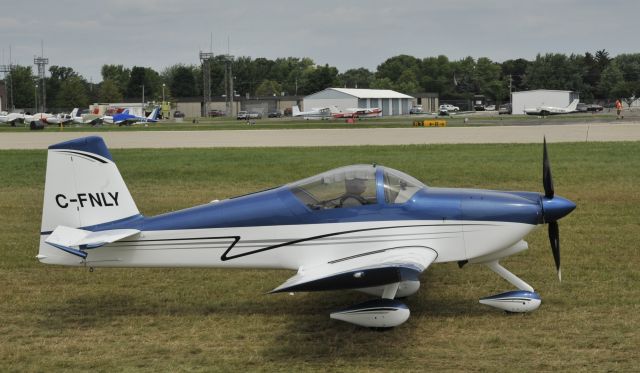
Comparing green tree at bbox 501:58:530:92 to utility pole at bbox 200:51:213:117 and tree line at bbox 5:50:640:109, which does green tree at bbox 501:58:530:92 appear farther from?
utility pole at bbox 200:51:213:117

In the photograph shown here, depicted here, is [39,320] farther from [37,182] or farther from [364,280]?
[37,182]

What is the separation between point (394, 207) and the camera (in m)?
8.20

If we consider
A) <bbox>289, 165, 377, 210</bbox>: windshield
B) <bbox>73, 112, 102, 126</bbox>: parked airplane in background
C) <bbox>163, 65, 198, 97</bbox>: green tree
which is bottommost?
<bbox>289, 165, 377, 210</bbox>: windshield

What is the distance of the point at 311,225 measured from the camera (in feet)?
27.2

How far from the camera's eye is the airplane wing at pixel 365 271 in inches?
268

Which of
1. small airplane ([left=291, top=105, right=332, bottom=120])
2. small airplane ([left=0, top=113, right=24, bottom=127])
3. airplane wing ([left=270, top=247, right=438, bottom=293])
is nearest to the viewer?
airplane wing ([left=270, top=247, right=438, bottom=293])

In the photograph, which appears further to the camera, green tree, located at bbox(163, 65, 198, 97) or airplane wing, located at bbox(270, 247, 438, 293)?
green tree, located at bbox(163, 65, 198, 97)

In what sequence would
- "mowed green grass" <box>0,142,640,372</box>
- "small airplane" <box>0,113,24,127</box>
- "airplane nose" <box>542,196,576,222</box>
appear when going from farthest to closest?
"small airplane" <box>0,113,24,127</box>
"airplane nose" <box>542,196,576,222</box>
"mowed green grass" <box>0,142,640,372</box>

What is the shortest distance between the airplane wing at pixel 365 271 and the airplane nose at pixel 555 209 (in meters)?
1.24

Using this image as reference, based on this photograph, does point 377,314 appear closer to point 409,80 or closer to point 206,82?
point 206,82

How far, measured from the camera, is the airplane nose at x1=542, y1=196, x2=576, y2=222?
315 inches

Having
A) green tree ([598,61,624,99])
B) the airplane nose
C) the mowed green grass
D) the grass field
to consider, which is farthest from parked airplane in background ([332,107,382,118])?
the airplane nose

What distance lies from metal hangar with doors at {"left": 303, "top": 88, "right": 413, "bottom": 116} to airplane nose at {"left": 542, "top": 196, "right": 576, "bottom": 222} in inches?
4231

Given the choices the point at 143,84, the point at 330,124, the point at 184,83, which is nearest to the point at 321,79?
the point at 184,83
